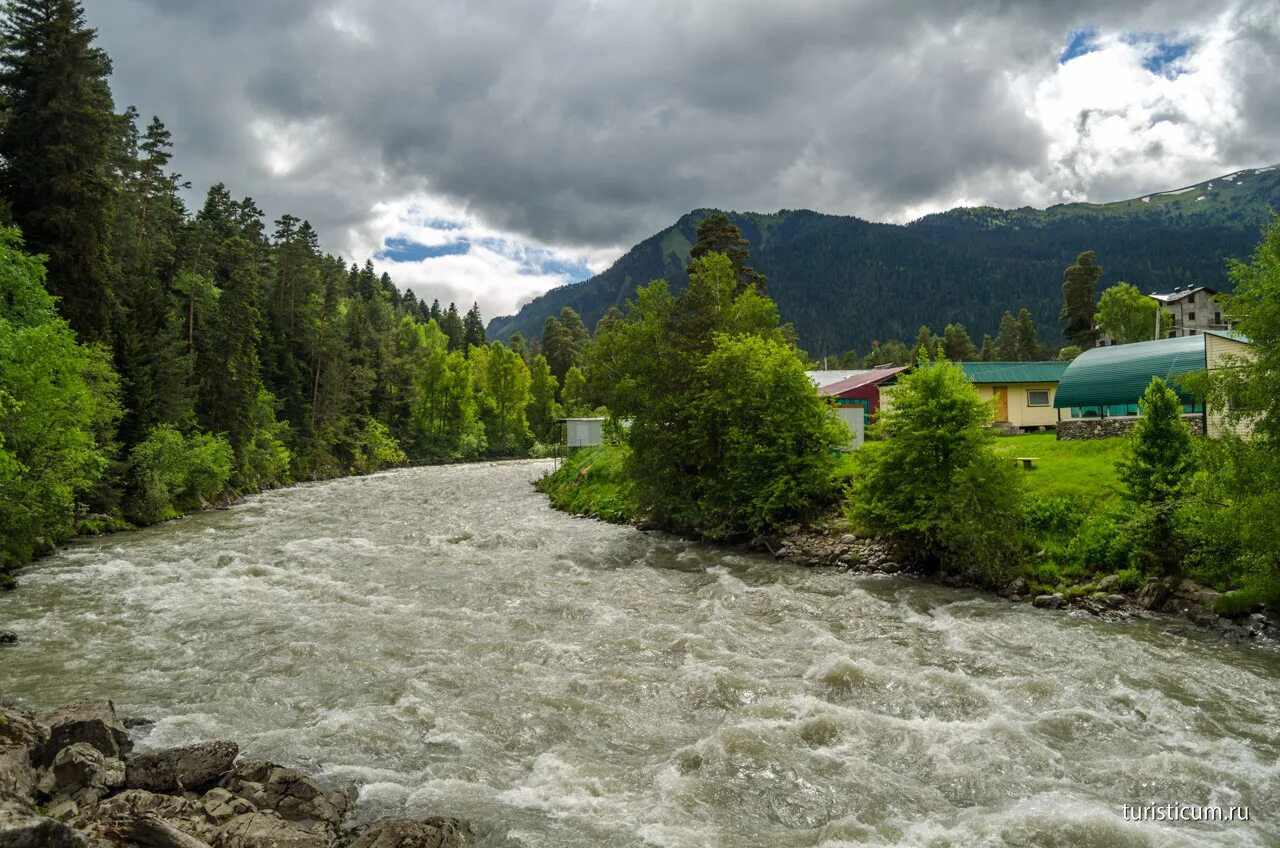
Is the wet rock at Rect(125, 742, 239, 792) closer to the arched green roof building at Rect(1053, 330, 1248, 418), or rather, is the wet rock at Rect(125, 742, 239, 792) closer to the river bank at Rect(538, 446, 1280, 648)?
the river bank at Rect(538, 446, 1280, 648)

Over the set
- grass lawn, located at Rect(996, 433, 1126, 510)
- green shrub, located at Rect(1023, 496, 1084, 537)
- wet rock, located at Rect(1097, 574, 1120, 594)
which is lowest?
wet rock, located at Rect(1097, 574, 1120, 594)

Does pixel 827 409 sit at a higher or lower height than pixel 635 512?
higher

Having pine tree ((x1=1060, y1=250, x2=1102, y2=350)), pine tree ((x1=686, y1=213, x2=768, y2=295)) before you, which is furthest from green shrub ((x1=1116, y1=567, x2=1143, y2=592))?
pine tree ((x1=1060, y1=250, x2=1102, y2=350))

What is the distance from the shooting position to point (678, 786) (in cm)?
1009

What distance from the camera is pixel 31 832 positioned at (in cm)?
598

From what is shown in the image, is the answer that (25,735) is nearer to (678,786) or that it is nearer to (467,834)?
(467,834)

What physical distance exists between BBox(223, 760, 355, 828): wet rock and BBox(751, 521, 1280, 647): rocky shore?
19.1 meters

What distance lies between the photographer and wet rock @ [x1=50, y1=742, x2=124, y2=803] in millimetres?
8750

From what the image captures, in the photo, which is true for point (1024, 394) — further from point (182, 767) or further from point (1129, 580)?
point (182, 767)

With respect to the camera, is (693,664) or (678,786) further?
(693,664)

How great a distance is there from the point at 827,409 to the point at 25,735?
93.0 feet

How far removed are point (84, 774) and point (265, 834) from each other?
2.85 m

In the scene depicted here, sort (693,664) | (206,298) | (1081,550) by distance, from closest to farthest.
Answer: (693,664), (1081,550), (206,298)

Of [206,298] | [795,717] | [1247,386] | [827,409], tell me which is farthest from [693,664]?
[206,298]
